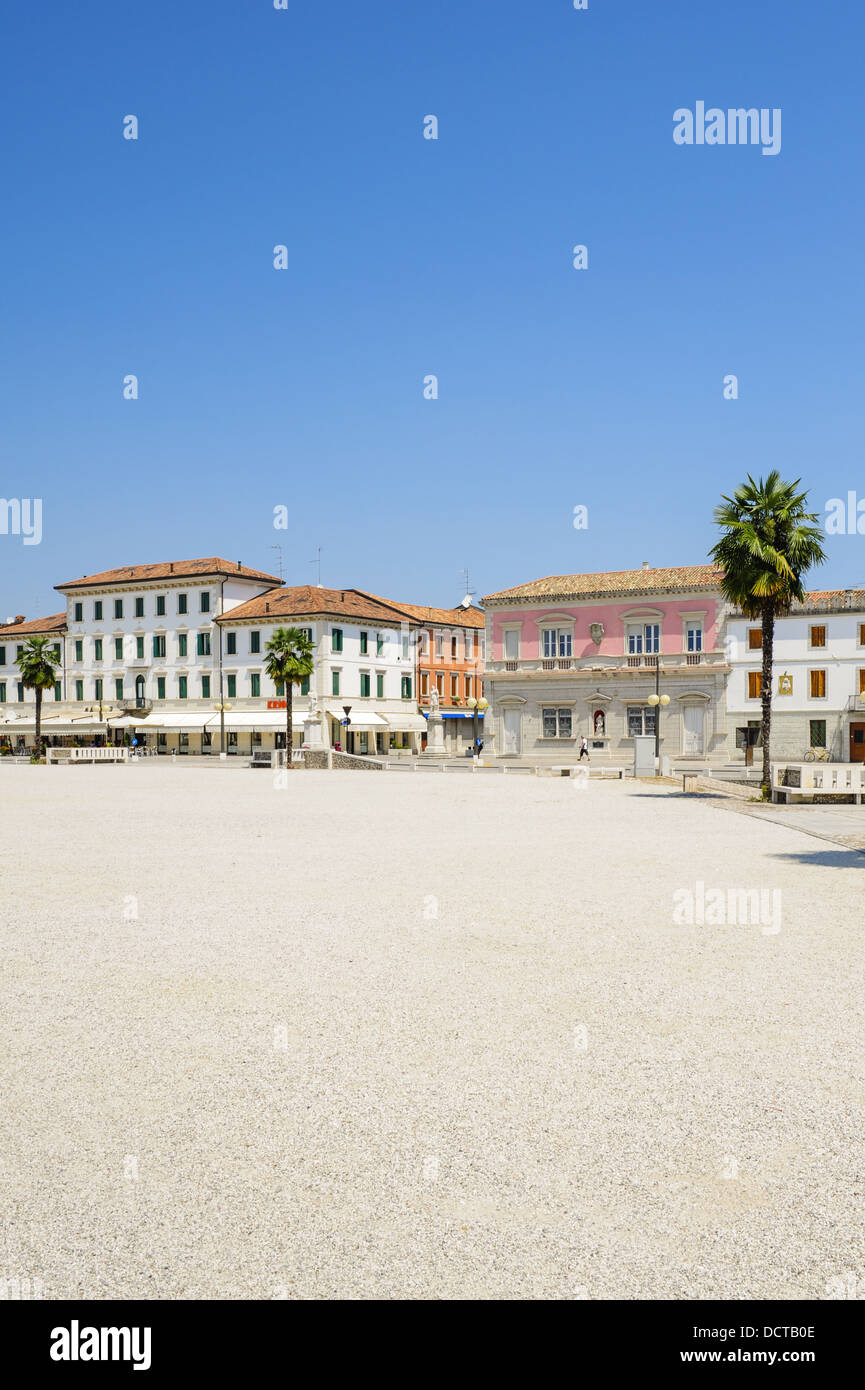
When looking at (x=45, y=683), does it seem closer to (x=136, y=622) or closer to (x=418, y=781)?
(x=136, y=622)

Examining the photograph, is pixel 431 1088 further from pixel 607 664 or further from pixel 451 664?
pixel 451 664

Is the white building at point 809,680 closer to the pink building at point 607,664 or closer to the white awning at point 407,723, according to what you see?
the pink building at point 607,664

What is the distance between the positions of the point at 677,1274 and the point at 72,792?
104 feet

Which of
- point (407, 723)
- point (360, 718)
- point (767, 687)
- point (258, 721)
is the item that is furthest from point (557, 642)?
point (767, 687)

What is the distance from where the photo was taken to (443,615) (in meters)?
89.7

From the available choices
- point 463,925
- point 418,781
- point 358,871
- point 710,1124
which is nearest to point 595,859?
point 358,871

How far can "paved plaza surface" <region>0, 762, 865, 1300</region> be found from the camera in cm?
405

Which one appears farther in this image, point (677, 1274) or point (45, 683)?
point (45, 683)

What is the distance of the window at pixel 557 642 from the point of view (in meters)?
62.5

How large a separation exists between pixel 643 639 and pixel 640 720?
4553 mm

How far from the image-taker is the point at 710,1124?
17.3ft

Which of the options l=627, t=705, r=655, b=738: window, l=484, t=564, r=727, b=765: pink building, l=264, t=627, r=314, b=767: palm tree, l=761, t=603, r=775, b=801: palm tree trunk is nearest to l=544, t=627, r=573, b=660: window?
l=484, t=564, r=727, b=765: pink building

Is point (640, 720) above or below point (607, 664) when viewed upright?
below
